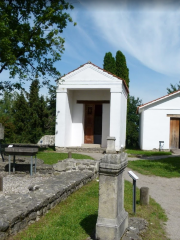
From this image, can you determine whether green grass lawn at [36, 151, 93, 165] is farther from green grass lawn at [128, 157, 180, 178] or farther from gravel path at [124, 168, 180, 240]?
gravel path at [124, 168, 180, 240]

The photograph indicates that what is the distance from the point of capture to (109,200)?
3936 millimetres

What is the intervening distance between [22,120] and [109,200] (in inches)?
701

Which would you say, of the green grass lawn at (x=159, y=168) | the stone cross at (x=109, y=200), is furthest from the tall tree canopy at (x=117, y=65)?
the stone cross at (x=109, y=200)

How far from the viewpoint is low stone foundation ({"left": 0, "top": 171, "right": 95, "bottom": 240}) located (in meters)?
3.90

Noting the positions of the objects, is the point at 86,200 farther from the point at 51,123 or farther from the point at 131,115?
the point at 131,115

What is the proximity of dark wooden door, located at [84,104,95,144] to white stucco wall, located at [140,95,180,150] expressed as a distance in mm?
4073

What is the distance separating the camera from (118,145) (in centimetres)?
1691

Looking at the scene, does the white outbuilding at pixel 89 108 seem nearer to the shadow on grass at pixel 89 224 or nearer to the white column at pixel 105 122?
the white column at pixel 105 122

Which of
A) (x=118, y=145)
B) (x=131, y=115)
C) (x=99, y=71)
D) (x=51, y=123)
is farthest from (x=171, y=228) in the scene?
(x=131, y=115)

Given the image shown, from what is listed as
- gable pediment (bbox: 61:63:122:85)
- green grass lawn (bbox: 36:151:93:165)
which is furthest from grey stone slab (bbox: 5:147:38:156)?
gable pediment (bbox: 61:63:122:85)

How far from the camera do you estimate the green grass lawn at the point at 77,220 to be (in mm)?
4102

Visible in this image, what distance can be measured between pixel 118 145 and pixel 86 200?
10.8 meters

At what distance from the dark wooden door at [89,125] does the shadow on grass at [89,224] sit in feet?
47.6

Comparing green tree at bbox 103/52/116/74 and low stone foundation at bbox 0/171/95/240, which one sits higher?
green tree at bbox 103/52/116/74
